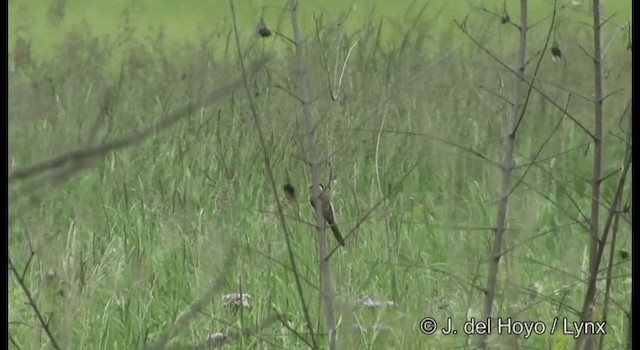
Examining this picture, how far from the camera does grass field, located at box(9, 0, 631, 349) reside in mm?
2301

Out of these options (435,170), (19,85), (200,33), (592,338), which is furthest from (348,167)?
(19,85)

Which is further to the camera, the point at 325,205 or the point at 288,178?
the point at 288,178

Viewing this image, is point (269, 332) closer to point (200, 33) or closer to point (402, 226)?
point (402, 226)

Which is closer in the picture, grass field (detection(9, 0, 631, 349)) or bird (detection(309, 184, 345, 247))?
bird (detection(309, 184, 345, 247))

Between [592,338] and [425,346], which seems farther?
[425,346]

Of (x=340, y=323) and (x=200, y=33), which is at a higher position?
(x=200, y=33)

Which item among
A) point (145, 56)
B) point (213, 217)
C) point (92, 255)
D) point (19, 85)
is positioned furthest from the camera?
point (145, 56)

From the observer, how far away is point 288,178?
2.56 m

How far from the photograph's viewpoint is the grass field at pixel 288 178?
2301mm

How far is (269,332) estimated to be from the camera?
7.59 ft

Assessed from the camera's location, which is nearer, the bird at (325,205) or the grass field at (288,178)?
the bird at (325,205)

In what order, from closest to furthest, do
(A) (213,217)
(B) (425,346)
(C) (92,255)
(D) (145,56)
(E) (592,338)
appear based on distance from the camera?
1. (E) (592,338)
2. (B) (425,346)
3. (C) (92,255)
4. (A) (213,217)
5. (D) (145,56)
